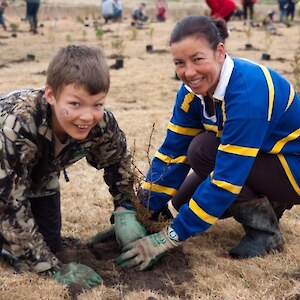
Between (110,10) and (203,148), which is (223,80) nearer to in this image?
(203,148)

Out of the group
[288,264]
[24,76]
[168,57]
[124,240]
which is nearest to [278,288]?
[288,264]

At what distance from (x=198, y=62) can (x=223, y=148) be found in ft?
1.27

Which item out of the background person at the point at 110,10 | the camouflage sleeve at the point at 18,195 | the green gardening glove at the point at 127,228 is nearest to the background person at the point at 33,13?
the background person at the point at 110,10

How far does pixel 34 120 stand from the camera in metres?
2.21

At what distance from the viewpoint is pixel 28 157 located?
224cm

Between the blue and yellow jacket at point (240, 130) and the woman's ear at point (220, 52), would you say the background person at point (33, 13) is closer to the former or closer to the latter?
the blue and yellow jacket at point (240, 130)

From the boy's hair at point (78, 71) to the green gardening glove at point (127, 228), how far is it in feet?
2.59

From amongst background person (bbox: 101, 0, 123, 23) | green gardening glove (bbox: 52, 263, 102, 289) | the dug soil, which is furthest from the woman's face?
background person (bbox: 101, 0, 123, 23)

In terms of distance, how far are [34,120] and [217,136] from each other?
36.6 inches

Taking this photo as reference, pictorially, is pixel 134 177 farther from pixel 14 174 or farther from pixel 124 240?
pixel 14 174

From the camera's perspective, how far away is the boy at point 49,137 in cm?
214

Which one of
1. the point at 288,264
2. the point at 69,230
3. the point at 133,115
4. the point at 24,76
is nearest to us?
the point at 288,264

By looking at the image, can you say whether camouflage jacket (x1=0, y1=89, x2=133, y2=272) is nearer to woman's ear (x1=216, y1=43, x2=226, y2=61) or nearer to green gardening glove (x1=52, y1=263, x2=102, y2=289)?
green gardening glove (x1=52, y1=263, x2=102, y2=289)

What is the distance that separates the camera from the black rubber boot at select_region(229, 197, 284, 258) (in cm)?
269
